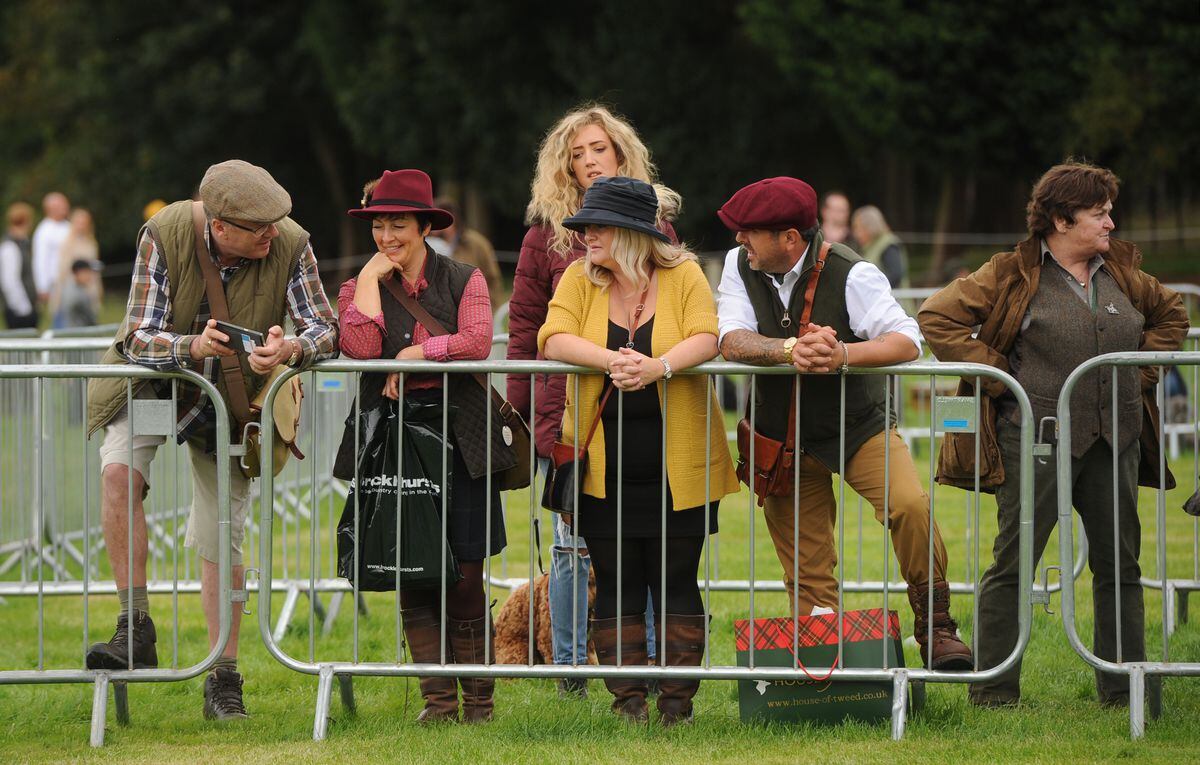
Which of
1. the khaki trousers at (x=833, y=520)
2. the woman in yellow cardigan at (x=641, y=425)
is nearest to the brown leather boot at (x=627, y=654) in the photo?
the woman in yellow cardigan at (x=641, y=425)

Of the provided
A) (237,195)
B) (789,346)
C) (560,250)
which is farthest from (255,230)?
(789,346)

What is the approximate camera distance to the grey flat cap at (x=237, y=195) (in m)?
5.41

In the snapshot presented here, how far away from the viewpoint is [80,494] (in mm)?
9375

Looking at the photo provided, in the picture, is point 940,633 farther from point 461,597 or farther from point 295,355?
point 295,355

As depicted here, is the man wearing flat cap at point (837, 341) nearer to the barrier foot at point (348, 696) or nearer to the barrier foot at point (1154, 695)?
the barrier foot at point (1154, 695)

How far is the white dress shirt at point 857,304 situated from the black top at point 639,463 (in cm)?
31

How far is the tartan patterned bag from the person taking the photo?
17.9 ft

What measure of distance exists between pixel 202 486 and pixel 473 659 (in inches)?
48.7

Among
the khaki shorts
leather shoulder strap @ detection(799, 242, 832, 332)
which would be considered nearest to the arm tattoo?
leather shoulder strap @ detection(799, 242, 832, 332)

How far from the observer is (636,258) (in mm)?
5422

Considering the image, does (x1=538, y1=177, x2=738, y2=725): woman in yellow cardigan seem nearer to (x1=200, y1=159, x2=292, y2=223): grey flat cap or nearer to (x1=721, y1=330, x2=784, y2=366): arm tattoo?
(x1=721, y1=330, x2=784, y2=366): arm tattoo

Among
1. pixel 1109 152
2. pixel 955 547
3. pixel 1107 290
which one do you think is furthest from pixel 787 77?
pixel 1107 290

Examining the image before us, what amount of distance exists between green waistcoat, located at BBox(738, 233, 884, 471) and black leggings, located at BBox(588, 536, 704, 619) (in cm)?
55

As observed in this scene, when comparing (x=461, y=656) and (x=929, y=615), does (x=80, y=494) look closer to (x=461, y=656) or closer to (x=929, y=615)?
(x=461, y=656)
